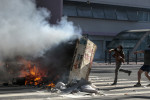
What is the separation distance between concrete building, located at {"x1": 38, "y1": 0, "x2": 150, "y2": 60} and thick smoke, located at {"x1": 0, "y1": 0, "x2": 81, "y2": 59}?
24.1 meters

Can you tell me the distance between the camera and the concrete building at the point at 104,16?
37.8 m

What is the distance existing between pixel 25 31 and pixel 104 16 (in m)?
30.2

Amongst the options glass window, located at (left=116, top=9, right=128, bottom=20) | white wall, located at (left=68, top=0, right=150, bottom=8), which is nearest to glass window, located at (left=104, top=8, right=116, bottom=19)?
glass window, located at (left=116, top=9, right=128, bottom=20)

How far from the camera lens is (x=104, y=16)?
133 ft

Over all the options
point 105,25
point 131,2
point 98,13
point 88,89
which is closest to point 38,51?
point 88,89

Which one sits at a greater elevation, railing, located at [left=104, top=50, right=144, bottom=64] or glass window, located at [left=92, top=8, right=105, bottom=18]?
glass window, located at [left=92, top=8, right=105, bottom=18]

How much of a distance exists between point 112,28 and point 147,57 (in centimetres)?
2957

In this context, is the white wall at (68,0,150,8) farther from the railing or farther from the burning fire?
the burning fire

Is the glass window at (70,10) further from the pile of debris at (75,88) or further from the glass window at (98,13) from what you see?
the pile of debris at (75,88)

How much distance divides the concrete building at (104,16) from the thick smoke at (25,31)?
79.2 ft

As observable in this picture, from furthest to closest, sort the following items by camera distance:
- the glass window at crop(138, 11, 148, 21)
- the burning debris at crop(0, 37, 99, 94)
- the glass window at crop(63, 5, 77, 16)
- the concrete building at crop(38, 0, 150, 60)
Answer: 1. the glass window at crop(138, 11, 148, 21)
2. the concrete building at crop(38, 0, 150, 60)
3. the glass window at crop(63, 5, 77, 16)
4. the burning debris at crop(0, 37, 99, 94)

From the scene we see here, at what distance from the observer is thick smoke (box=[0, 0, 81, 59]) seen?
35.2 ft

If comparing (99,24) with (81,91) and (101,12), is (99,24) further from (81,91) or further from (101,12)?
(81,91)

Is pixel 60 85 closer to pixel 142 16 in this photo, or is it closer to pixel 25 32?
pixel 25 32
